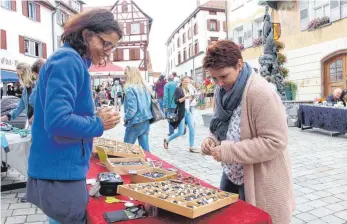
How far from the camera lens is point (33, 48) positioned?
24.3 metres

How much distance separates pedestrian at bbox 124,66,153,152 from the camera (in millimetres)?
5109

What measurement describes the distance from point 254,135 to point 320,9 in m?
15.5

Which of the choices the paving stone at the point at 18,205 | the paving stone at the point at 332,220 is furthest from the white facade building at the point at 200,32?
the paving stone at the point at 332,220

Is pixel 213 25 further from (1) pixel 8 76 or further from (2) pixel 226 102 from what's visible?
(2) pixel 226 102

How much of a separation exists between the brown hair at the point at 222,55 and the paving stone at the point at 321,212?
2.50m

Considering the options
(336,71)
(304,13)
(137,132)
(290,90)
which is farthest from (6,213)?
(304,13)

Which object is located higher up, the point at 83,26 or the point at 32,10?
the point at 32,10

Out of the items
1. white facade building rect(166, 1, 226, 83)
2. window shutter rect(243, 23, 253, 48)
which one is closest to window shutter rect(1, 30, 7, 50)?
window shutter rect(243, 23, 253, 48)

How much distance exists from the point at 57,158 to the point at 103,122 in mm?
265

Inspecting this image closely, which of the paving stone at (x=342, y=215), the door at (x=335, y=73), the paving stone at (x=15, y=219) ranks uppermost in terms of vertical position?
the door at (x=335, y=73)

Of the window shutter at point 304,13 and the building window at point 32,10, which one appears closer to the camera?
the window shutter at point 304,13

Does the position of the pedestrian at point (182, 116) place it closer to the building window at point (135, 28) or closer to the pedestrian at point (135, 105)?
the pedestrian at point (135, 105)

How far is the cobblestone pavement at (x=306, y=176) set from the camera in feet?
12.4

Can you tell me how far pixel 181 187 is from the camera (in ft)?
6.19
